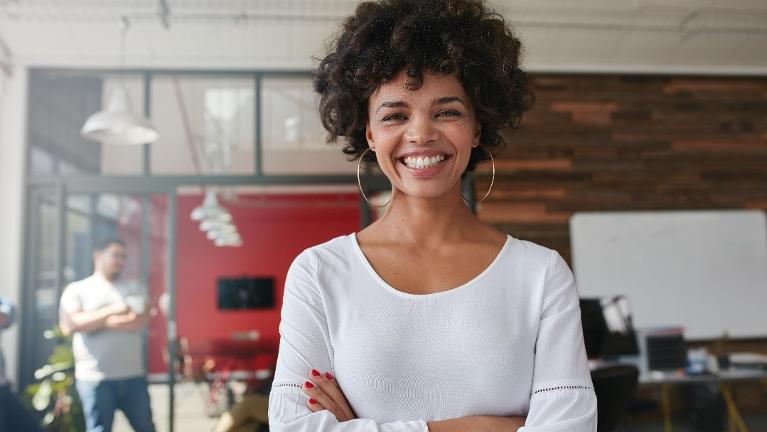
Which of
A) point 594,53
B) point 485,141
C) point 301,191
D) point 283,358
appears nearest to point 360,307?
point 283,358

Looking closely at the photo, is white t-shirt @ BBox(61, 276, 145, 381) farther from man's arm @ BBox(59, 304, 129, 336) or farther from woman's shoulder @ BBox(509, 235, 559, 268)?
woman's shoulder @ BBox(509, 235, 559, 268)

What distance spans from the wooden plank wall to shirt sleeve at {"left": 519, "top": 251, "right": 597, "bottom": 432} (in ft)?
15.1

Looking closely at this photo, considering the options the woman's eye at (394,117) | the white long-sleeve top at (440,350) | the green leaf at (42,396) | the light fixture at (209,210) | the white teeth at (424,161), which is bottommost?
the green leaf at (42,396)

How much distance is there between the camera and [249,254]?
973cm

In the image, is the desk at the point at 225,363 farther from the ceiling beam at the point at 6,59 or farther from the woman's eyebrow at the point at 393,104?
the woman's eyebrow at the point at 393,104

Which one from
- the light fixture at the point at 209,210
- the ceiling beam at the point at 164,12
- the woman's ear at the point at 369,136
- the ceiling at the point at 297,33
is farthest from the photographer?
the light fixture at the point at 209,210

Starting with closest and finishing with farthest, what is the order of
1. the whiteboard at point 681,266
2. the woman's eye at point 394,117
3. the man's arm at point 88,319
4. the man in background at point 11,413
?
the woman's eye at point 394,117, the man in background at point 11,413, the man's arm at point 88,319, the whiteboard at point 681,266

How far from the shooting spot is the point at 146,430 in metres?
4.35

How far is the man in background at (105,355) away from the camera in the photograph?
426 centimetres

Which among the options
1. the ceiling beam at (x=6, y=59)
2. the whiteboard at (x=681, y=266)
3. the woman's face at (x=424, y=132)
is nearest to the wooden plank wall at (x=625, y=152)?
the whiteboard at (x=681, y=266)

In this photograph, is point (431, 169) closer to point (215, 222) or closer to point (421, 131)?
point (421, 131)

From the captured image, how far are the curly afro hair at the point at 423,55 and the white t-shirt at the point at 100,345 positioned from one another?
141 inches

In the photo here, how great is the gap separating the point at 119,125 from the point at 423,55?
12.0 ft

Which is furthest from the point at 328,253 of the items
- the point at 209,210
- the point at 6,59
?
the point at 209,210
